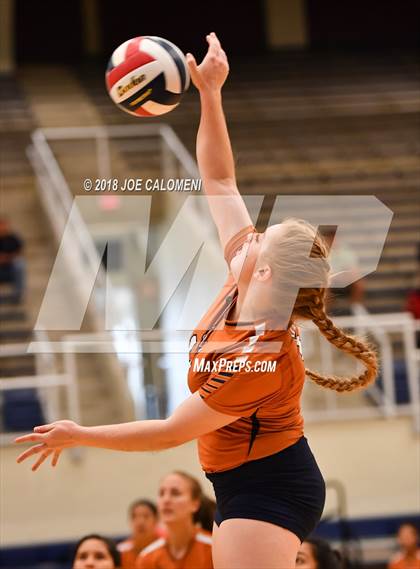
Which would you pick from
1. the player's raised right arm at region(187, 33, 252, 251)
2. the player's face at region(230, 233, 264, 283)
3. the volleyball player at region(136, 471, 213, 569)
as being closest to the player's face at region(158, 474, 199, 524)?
the volleyball player at region(136, 471, 213, 569)

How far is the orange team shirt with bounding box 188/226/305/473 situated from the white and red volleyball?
918mm

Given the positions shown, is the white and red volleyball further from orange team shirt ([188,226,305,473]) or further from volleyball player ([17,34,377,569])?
orange team shirt ([188,226,305,473])

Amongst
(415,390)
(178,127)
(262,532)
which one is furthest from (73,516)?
(178,127)

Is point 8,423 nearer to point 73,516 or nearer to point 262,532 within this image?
point 73,516

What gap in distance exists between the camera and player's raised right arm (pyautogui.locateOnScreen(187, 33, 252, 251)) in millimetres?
3268

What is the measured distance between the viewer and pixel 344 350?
118 inches

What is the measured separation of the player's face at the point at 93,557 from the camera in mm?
4557

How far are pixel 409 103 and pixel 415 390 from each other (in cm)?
802

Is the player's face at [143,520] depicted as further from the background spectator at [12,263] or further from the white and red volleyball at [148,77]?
the background spectator at [12,263]

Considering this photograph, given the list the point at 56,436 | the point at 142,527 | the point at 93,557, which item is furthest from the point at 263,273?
the point at 142,527

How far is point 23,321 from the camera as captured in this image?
10.4 meters

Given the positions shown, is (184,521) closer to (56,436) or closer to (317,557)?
(317,557)

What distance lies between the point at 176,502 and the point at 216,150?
2.01m

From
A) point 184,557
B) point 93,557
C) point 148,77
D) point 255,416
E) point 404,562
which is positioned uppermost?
point 148,77
